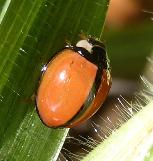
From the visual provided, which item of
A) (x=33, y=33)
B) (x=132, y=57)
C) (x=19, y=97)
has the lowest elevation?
(x=132, y=57)

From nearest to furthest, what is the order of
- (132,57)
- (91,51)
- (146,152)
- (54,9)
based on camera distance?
1. (146,152)
2. (54,9)
3. (91,51)
4. (132,57)

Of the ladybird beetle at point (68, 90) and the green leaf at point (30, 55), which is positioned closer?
the green leaf at point (30, 55)

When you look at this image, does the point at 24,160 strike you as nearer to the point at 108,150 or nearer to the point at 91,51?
the point at 108,150

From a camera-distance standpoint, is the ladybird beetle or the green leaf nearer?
the green leaf

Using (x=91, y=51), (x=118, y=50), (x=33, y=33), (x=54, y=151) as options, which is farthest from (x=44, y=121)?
(x=118, y=50)

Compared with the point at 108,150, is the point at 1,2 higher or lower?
higher
